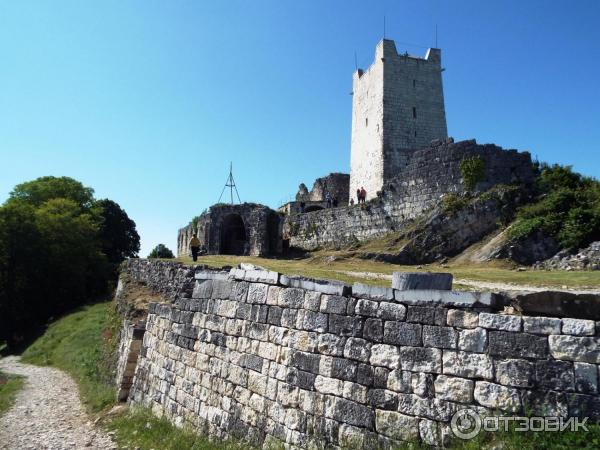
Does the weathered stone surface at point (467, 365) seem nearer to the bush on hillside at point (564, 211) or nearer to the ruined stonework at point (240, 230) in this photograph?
the bush on hillside at point (564, 211)

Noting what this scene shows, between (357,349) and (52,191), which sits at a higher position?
(52,191)

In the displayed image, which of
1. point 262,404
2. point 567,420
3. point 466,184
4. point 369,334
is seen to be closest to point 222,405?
point 262,404

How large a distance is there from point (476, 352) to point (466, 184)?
15.5 m

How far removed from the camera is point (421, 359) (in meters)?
5.48

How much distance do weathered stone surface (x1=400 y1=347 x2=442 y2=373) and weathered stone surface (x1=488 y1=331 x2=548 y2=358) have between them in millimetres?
612

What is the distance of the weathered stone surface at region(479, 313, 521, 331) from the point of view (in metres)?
4.88

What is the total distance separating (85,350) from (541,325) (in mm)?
19329

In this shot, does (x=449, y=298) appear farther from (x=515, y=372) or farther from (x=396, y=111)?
(x=396, y=111)

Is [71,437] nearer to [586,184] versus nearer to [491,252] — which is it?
[491,252]

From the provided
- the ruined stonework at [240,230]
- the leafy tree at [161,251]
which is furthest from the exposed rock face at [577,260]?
the leafy tree at [161,251]

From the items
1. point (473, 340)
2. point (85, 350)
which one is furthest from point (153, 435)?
point (85, 350)

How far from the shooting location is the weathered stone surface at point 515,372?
4.71m

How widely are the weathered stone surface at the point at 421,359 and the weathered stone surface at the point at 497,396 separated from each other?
0.48 meters

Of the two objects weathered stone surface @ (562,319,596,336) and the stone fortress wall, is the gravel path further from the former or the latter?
the stone fortress wall
